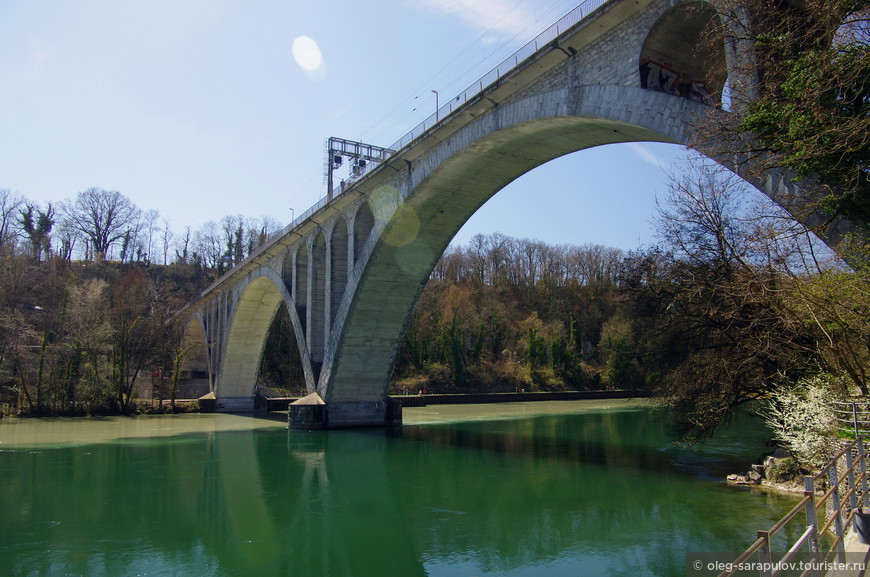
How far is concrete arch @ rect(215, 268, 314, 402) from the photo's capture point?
4351 centimetres

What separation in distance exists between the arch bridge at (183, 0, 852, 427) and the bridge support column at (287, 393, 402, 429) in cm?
7

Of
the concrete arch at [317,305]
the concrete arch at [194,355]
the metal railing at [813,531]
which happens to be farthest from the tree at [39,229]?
the metal railing at [813,531]

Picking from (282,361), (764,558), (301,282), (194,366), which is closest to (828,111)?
(764,558)

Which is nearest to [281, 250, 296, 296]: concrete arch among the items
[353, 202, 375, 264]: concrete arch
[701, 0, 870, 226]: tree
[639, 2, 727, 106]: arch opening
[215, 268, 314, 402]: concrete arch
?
[215, 268, 314, 402]: concrete arch

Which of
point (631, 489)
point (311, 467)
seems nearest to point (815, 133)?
point (631, 489)

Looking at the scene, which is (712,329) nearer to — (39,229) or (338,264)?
(338,264)

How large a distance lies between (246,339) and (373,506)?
3419 cm

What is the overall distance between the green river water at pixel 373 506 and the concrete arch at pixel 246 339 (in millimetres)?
18503

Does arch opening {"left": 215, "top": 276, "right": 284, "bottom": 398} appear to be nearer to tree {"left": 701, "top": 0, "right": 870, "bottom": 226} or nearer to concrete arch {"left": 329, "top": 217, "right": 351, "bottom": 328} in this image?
concrete arch {"left": 329, "top": 217, "right": 351, "bottom": 328}

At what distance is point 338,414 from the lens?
2992 cm

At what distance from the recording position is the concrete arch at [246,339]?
43.5m

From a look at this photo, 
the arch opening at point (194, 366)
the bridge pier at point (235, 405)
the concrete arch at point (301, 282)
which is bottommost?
the bridge pier at point (235, 405)

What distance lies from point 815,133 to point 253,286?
37.8 metres

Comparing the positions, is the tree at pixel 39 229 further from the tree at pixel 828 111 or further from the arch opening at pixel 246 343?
the tree at pixel 828 111
